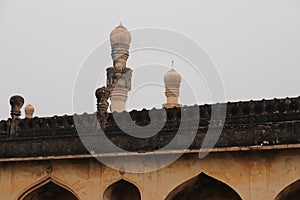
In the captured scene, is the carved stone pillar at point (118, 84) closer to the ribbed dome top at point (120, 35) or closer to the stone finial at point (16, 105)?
the ribbed dome top at point (120, 35)

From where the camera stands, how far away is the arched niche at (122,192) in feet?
31.5

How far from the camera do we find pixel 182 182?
926 cm

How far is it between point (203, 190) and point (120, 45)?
289 inches

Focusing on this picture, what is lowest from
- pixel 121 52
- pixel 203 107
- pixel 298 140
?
pixel 298 140

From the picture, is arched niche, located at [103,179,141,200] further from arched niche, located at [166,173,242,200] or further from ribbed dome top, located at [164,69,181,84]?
ribbed dome top, located at [164,69,181,84]

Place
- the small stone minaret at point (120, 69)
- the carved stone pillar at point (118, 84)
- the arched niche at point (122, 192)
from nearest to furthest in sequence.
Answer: the arched niche at point (122, 192), the carved stone pillar at point (118, 84), the small stone minaret at point (120, 69)

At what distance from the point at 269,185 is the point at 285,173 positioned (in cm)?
27

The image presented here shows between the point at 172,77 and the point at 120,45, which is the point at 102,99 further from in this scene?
the point at 172,77

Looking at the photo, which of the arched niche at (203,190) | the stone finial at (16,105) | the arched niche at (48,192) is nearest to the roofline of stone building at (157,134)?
the stone finial at (16,105)

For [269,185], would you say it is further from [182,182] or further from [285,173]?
[182,182]

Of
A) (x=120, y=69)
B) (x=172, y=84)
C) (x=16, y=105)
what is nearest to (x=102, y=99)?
(x=16, y=105)

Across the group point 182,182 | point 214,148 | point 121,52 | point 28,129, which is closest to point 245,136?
point 214,148

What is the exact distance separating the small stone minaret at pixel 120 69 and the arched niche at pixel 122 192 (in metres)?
6.19

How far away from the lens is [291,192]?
30.3ft
